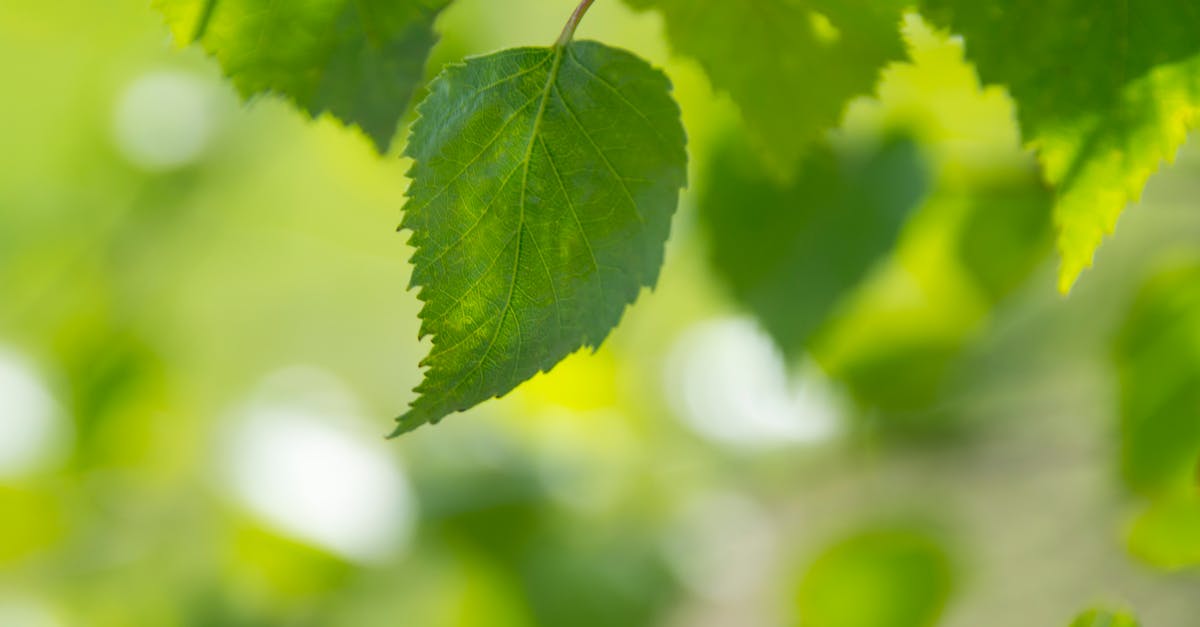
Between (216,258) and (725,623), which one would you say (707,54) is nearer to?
(725,623)

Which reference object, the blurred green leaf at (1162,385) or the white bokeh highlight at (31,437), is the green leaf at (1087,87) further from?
the white bokeh highlight at (31,437)

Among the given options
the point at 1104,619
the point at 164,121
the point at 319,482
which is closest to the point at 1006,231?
the point at 1104,619

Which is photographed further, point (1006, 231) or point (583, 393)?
point (583, 393)

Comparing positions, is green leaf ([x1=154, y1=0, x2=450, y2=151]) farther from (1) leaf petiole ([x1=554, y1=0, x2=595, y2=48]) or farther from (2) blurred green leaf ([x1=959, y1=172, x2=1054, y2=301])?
(2) blurred green leaf ([x1=959, y1=172, x2=1054, y2=301])

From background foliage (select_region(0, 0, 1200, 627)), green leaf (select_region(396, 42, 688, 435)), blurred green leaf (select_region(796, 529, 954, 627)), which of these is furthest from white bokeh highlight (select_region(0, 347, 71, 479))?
green leaf (select_region(396, 42, 688, 435))

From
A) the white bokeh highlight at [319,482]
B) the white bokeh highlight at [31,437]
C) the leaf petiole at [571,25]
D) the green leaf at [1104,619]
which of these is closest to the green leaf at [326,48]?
the leaf petiole at [571,25]

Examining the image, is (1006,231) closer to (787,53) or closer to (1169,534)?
(1169,534)
